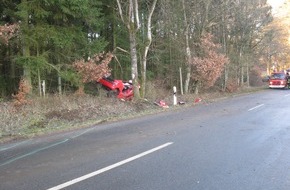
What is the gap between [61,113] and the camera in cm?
1426

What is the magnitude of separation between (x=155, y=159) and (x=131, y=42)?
1257 centimetres

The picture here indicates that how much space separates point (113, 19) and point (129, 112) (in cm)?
980

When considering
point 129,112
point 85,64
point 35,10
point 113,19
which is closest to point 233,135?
point 129,112

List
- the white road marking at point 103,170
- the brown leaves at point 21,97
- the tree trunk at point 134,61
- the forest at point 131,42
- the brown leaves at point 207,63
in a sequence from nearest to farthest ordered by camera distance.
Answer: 1. the white road marking at point 103,170
2. the brown leaves at point 21,97
3. the forest at point 131,42
4. the tree trunk at point 134,61
5. the brown leaves at point 207,63

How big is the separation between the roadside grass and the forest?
1.07 meters

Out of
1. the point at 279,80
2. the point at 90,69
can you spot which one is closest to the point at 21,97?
the point at 90,69

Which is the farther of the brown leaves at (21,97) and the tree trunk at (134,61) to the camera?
the tree trunk at (134,61)

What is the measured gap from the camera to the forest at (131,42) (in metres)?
16.7

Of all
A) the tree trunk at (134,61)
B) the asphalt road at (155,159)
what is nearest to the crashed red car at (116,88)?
the tree trunk at (134,61)

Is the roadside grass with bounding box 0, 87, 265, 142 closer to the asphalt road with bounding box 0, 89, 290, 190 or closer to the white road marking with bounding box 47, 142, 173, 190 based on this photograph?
the asphalt road with bounding box 0, 89, 290, 190

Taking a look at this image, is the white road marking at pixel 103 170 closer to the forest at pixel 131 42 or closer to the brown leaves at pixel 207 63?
the forest at pixel 131 42

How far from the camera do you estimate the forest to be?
16.7 m

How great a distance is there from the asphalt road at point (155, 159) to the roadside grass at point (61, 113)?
1.36 meters

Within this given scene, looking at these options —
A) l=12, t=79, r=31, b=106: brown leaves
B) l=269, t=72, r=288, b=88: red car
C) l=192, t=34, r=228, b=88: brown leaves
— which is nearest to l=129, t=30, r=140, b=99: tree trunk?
l=12, t=79, r=31, b=106: brown leaves
